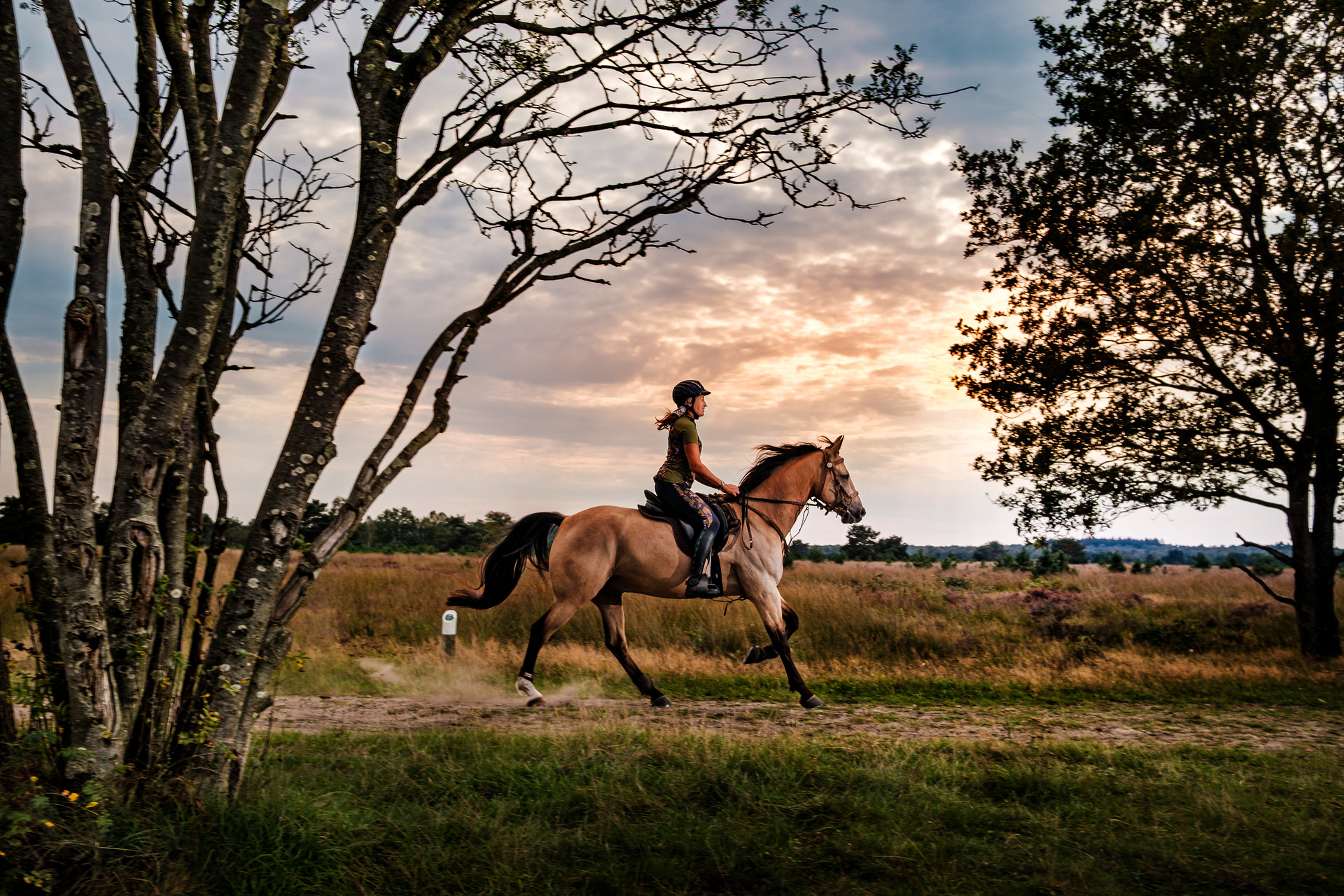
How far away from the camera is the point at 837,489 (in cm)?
1045

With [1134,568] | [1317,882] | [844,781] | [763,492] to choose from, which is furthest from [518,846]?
[1134,568]

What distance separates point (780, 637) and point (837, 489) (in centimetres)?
208

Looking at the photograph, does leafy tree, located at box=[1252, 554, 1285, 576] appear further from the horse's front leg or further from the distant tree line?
the horse's front leg

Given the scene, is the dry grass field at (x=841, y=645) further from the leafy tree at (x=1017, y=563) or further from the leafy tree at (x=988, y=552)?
the leafy tree at (x=988, y=552)

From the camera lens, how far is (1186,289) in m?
13.1

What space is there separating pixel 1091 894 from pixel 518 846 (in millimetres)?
2862

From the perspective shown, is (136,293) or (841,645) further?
(841,645)

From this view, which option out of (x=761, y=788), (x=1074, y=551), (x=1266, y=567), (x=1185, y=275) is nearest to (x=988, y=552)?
(x=1074, y=551)

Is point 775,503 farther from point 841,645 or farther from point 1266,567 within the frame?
point 1266,567

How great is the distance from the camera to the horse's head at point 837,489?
10.4 metres

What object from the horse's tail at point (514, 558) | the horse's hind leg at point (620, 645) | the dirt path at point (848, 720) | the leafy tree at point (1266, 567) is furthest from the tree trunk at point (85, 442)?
the leafy tree at point (1266, 567)

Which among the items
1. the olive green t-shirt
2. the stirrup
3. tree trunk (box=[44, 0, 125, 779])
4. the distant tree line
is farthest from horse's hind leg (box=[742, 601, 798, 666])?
the distant tree line

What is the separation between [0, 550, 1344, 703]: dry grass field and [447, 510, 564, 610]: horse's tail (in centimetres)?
126

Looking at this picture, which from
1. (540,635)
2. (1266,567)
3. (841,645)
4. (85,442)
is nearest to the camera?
(85,442)
